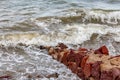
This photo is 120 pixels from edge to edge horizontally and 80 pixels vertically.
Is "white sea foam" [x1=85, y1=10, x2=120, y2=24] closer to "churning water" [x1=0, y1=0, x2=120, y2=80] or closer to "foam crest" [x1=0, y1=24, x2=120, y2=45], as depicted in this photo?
"churning water" [x1=0, y1=0, x2=120, y2=80]

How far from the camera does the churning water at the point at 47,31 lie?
5.98 m

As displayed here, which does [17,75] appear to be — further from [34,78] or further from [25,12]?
[25,12]

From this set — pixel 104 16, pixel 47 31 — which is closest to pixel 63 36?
pixel 47 31

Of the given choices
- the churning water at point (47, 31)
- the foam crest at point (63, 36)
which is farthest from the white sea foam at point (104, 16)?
the foam crest at point (63, 36)

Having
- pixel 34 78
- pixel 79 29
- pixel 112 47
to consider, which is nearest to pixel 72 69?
pixel 34 78

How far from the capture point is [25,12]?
10.9 meters

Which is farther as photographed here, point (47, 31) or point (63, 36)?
point (47, 31)

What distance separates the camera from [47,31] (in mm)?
8836

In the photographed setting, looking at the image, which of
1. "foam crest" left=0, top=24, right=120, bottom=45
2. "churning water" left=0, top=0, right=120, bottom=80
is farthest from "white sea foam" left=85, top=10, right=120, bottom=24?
"foam crest" left=0, top=24, right=120, bottom=45

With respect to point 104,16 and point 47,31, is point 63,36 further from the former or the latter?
point 104,16

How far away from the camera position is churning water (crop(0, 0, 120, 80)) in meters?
5.98

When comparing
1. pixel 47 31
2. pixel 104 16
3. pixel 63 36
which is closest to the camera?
pixel 63 36

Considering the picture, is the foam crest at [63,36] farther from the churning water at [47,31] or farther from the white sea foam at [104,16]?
the white sea foam at [104,16]

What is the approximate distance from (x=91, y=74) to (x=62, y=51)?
148cm
